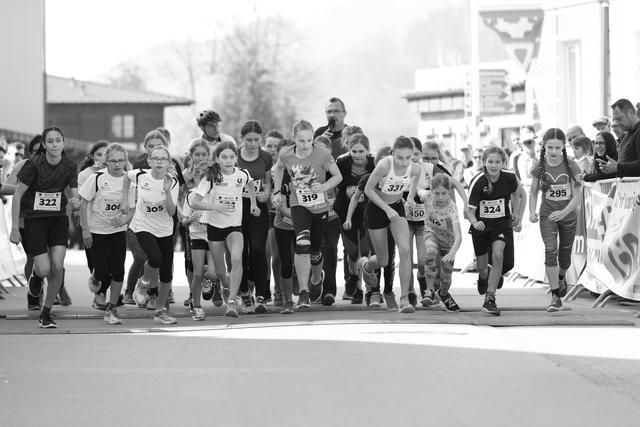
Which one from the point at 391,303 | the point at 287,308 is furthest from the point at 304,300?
the point at 391,303

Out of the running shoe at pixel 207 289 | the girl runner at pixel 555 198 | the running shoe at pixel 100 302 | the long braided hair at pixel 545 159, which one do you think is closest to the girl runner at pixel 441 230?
the girl runner at pixel 555 198

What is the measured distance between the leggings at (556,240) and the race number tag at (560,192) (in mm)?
242

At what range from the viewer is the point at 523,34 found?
3119 centimetres

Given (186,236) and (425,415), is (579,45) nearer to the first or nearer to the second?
(186,236)

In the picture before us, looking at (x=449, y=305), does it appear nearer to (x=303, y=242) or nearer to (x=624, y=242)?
(x=303, y=242)

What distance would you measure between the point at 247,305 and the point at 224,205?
4.36ft

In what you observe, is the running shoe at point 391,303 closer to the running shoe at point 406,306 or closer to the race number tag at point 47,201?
the running shoe at point 406,306

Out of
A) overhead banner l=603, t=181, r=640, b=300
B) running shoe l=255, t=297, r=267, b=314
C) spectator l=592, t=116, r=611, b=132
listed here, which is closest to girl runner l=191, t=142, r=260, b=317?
running shoe l=255, t=297, r=267, b=314

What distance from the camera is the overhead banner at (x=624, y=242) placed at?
46.1 ft

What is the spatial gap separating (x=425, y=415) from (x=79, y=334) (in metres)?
5.27

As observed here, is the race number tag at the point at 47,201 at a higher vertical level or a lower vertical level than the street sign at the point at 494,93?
lower

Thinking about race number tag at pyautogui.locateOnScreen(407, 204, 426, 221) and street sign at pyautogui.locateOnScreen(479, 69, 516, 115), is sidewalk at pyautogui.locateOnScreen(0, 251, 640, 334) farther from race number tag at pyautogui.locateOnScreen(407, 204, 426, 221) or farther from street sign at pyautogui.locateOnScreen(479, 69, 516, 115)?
street sign at pyautogui.locateOnScreen(479, 69, 516, 115)

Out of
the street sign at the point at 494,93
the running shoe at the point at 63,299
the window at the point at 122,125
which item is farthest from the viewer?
the window at the point at 122,125

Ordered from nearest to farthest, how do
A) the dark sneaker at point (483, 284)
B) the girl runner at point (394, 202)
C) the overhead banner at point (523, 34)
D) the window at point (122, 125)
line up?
the girl runner at point (394, 202) < the dark sneaker at point (483, 284) < the overhead banner at point (523, 34) < the window at point (122, 125)
